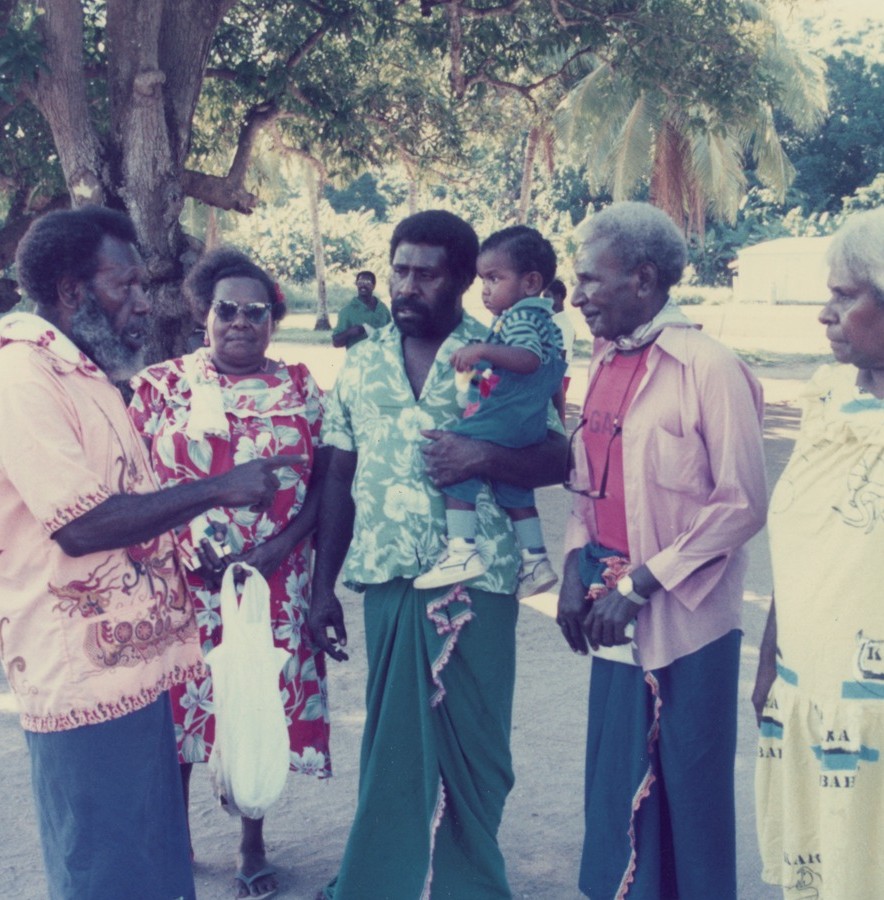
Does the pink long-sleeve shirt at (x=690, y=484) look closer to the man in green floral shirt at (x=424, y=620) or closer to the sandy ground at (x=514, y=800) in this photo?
the man in green floral shirt at (x=424, y=620)

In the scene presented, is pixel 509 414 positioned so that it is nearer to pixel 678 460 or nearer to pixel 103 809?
pixel 678 460

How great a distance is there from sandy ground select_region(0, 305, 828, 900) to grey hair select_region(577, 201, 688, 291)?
180 cm

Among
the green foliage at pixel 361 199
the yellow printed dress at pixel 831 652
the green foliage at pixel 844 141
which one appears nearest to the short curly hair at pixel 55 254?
the yellow printed dress at pixel 831 652

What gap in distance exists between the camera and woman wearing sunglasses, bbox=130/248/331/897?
3.42 m

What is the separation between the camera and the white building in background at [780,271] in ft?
119

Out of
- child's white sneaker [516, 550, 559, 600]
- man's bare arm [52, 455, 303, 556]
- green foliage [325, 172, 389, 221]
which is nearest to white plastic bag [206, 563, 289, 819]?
man's bare arm [52, 455, 303, 556]

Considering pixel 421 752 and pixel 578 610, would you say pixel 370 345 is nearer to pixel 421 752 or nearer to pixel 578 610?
pixel 578 610

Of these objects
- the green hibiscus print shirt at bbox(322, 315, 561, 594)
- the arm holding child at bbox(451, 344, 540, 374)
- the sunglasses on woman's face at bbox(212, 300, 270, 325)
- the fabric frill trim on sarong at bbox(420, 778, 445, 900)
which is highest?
the sunglasses on woman's face at bbox(212, 300, 270, 325)

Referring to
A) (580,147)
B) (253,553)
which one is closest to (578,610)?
(253,553)

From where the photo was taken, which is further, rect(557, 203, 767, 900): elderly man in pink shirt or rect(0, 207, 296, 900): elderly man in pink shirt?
rect(557, 203, 767, 900): elderly man in pink shirt

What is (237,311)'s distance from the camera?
3.48 m

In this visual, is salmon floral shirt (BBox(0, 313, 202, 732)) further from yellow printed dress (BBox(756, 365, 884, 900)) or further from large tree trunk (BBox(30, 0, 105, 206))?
large tree trunk (BBox(30, 0, 105, 206))

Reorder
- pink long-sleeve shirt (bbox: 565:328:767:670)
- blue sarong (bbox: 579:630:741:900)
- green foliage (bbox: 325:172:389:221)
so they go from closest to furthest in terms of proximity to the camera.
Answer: pink long-sleeve shirt (bbox: 565:328:767:670) < blue sarong (bbox: 579:630:741:900) < green foliage (bbox: 325:172:389:221)

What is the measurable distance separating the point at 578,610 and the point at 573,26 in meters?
7.66
